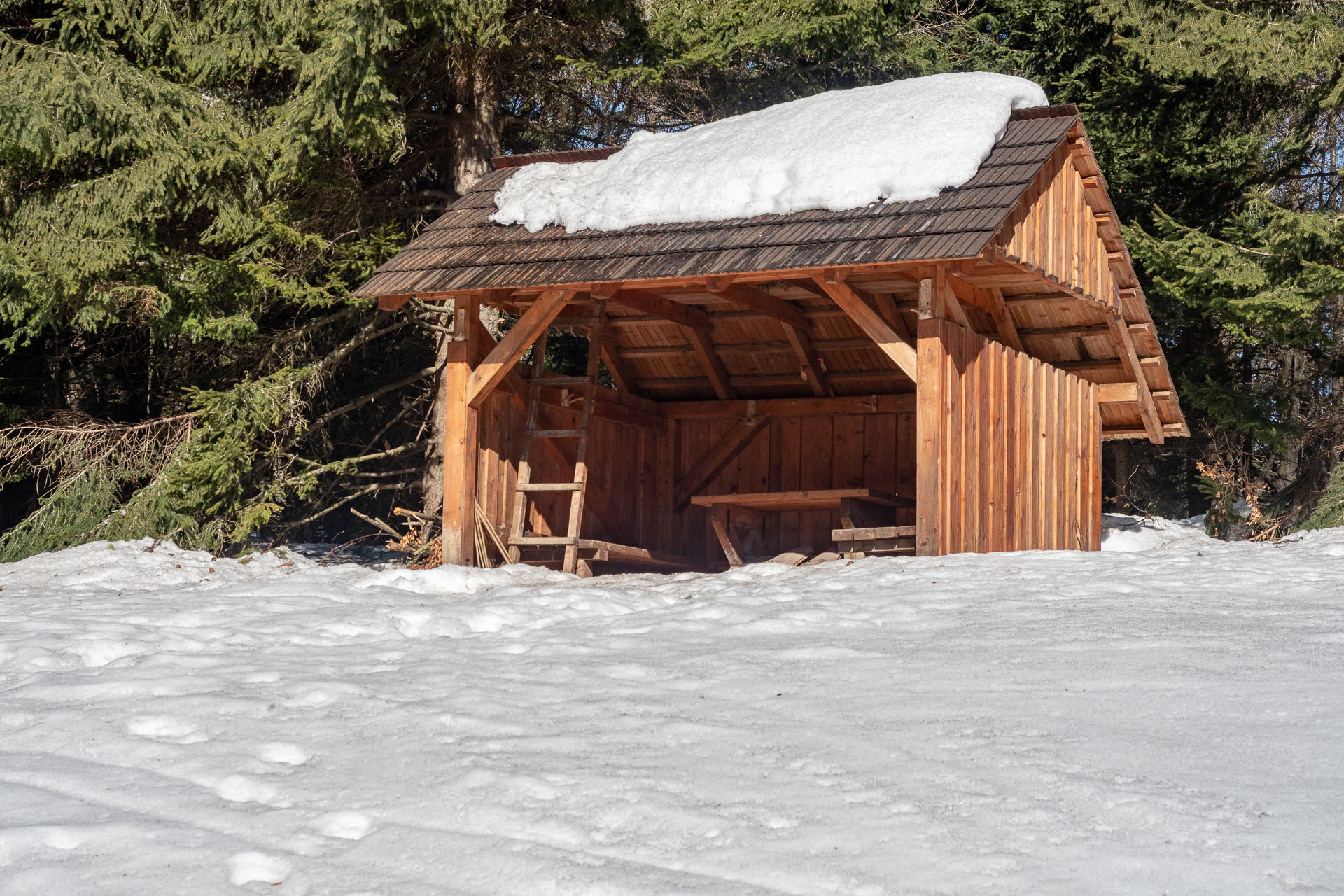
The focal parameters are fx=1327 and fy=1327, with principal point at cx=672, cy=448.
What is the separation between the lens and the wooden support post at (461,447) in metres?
10.5

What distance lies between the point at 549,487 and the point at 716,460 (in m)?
3.38

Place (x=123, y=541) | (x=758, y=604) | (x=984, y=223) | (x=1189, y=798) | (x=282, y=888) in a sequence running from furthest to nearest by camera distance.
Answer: (x=123, y=541) < (x=984, y=223) < (x=758, y=604) < (x=1189, y=798) < (x=282, y=888)

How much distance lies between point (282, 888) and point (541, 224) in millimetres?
7953

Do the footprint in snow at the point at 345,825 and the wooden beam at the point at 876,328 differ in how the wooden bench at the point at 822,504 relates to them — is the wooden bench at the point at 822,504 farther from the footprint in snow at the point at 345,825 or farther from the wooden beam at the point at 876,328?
the footprint in snow at the point at 345,825

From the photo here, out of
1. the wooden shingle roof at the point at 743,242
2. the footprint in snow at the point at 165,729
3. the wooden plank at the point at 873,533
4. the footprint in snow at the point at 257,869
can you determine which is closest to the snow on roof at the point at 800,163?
the wooden shingle roof at the point at 743,242

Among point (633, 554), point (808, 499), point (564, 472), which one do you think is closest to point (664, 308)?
point (564, 472)

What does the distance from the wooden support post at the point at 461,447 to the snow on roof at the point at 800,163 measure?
1029mm

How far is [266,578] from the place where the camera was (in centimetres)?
920

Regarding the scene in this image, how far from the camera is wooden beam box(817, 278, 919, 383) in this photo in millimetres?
9320

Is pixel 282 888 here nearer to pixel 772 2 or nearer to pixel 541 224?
pixel 541 224

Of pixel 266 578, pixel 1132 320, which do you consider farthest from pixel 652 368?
pixel 266 578

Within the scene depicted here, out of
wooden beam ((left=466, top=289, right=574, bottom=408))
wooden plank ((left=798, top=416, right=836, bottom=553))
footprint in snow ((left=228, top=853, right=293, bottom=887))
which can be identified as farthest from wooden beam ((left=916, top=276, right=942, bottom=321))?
footprint in snow ((left=228, top=853, right=293, bottom=887))

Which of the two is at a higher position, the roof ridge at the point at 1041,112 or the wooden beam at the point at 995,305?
the roof ridge at the point at 1041,112

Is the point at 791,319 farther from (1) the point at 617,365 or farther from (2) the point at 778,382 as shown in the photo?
(1) the point at 617,365
